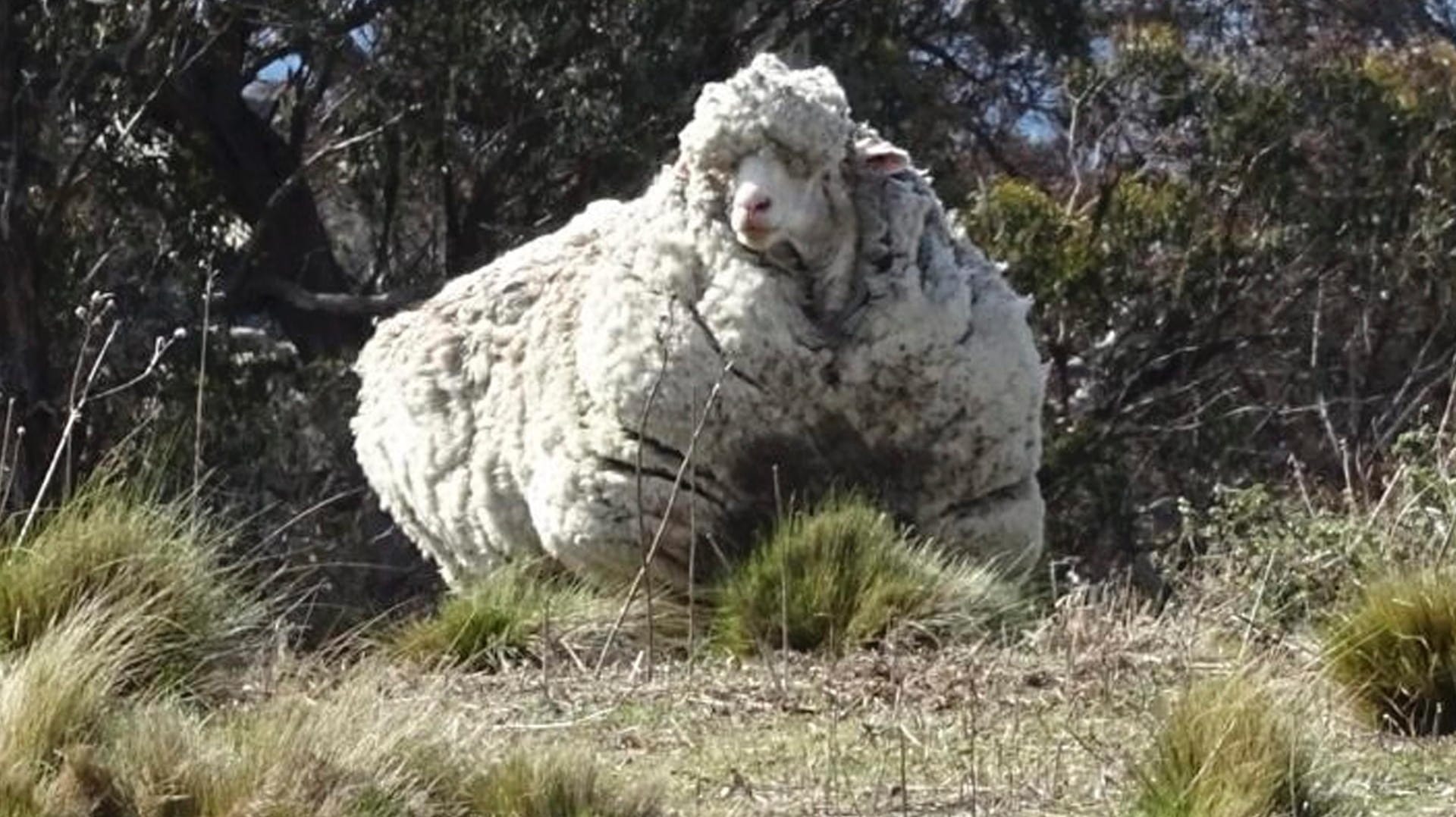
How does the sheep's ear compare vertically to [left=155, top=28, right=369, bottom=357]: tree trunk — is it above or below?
above

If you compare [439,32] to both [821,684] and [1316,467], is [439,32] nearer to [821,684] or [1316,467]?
[1316,467]

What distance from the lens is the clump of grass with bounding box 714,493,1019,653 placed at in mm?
7871

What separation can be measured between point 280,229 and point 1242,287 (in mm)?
5650

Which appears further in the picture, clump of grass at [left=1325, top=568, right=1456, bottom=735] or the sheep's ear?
the sheep's ear

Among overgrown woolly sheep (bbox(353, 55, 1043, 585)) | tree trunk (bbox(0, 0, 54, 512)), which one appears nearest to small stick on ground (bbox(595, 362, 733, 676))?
overgrown woolly sheep (bbox(353, 55, 1043, 585))

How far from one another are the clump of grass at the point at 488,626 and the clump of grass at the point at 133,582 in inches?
36.6

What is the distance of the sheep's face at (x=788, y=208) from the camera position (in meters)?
9.04

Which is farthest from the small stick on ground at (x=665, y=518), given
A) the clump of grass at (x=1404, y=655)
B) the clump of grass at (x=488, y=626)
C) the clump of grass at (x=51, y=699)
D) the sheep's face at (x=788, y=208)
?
the clump of grass at (x=1404, y=655)

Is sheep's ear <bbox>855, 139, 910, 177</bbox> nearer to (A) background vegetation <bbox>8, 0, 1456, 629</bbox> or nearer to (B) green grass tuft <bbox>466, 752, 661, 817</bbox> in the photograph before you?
(B) green grass tuft <bbox>466, 752, 661, 817</bbox>

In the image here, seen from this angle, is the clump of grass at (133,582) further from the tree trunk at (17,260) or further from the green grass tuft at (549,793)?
the tree trunk at (17,260)

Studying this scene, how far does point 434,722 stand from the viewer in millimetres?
5883

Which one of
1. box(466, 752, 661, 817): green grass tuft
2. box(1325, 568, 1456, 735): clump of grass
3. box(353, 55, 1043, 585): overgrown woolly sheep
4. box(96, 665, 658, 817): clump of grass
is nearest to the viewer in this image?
box(96, 665, 658, 817): clump of grass

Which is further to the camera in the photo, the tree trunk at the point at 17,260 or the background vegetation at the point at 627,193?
the background vegetation at the point at 627,193

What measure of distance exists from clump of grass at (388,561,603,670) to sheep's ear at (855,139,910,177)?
1.58 meters
